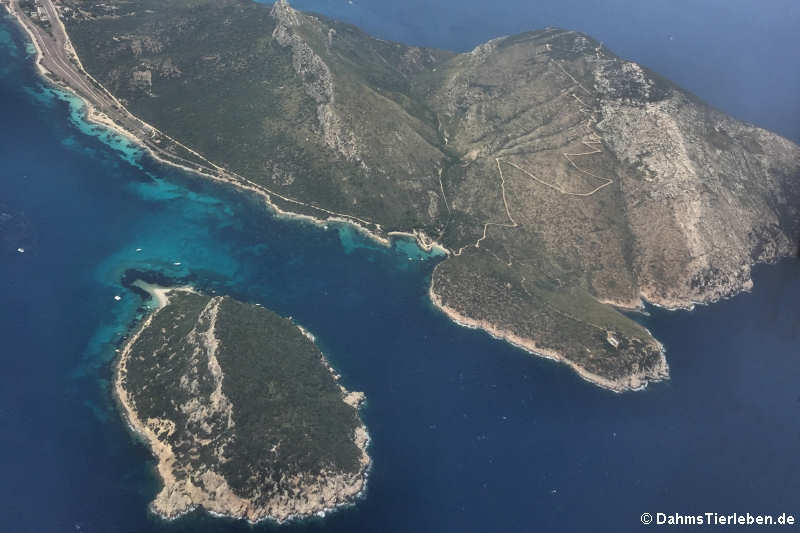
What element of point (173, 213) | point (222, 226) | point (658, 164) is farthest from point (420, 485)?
point (658, 164)

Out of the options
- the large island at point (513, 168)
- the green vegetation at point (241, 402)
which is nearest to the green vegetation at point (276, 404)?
the green vegetation at point (241, 402)

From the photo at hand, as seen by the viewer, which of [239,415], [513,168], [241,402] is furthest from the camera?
[513,168]

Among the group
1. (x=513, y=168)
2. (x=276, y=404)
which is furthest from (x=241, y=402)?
(x=513, y=168)

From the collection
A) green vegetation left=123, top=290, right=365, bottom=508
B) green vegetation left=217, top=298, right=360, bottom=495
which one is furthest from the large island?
green vegetation left=123, top=290, right=365, bottom=508

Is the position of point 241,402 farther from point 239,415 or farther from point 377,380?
point 377,380

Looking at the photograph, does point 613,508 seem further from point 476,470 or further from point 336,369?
point 336,369

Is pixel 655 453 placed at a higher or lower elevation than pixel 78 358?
higher
